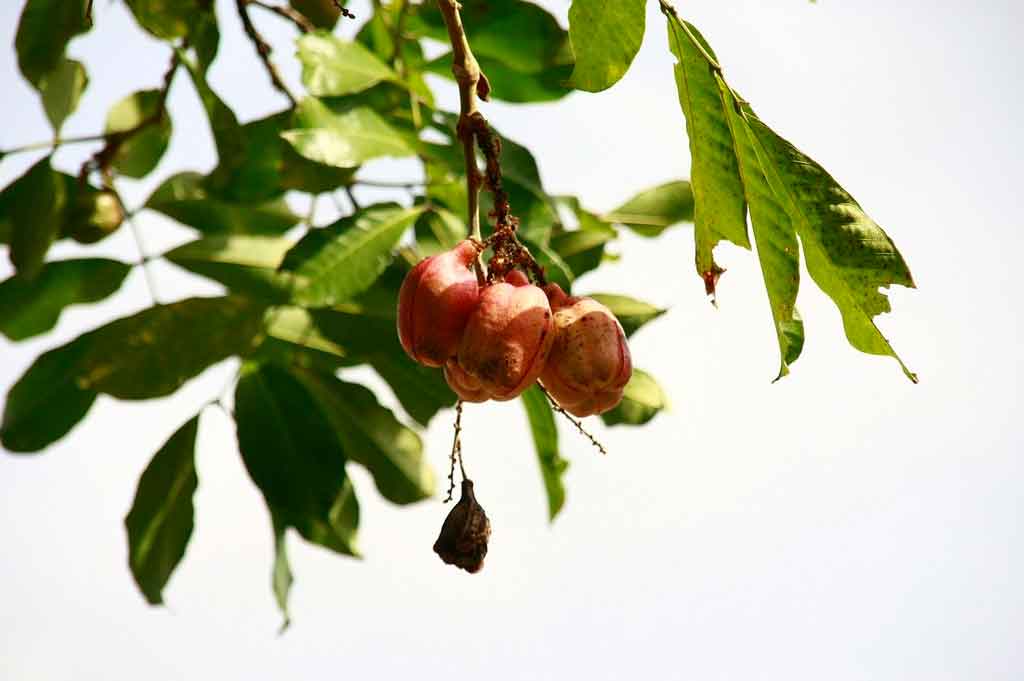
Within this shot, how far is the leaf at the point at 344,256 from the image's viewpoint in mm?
1520

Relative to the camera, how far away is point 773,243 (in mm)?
1117

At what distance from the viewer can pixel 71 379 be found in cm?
185

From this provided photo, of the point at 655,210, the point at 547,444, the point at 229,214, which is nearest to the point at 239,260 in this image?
the point at 229,214

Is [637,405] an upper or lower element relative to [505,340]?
lower

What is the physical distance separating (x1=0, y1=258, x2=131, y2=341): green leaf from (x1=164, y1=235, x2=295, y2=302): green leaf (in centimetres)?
17

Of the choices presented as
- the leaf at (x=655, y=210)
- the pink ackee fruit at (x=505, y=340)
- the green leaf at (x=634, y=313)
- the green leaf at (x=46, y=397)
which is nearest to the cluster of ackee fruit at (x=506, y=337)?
the pink ackee fruit at (x=505, y=340)

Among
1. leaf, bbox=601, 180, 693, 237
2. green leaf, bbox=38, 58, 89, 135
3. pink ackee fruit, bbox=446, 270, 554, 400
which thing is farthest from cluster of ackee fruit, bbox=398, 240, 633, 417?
green leaf, bbox=38, 58, 89, 135

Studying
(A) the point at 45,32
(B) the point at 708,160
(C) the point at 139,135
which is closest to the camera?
(B) the point at 708,160

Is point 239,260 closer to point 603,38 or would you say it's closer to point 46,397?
point 46,397

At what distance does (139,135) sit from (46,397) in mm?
512

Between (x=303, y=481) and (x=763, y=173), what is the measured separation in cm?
93

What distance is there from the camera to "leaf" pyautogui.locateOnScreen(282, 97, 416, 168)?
157cm

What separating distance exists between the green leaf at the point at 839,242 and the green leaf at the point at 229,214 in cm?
101

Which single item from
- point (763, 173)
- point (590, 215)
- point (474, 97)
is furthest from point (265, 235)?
point (763, 173)
